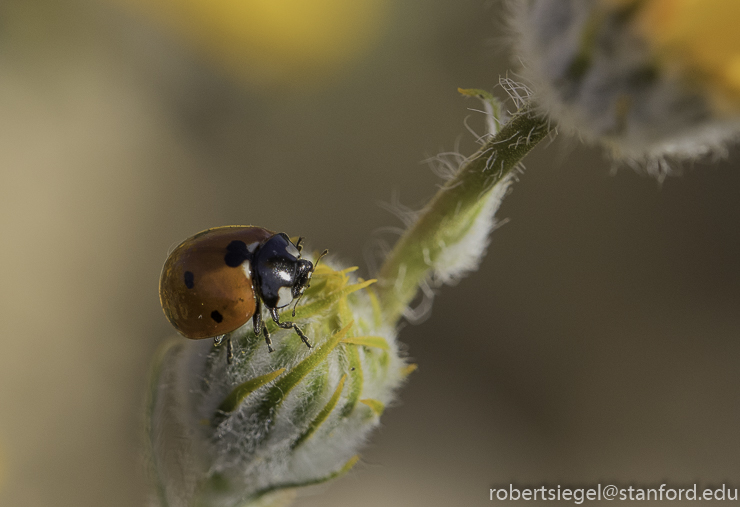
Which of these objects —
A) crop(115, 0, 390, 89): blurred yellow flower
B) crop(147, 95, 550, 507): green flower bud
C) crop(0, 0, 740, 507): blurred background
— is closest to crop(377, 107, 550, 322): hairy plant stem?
crop(147, 95, 550, 507): green flower bud

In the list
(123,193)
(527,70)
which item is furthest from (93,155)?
(527,70)

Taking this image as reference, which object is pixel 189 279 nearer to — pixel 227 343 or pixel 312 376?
pixel 227 343

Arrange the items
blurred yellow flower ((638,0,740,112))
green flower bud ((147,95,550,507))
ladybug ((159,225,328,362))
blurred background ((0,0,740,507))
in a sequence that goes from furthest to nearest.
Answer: blurred background ((0,0,740,507)) < ladybug ((159,225,328,362)) < green flower bud ((147,95,550,507)) < blurred yellow flower ((638,0,740,112))

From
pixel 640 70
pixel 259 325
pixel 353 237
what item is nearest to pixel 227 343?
pixel 259 325

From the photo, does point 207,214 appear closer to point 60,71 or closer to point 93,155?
point 93,155

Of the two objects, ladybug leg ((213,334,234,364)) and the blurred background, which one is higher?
the blurred background

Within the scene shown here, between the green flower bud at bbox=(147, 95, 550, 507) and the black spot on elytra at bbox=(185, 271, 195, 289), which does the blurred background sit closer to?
the green flower bud at bbox=(147, 95, 550, 507)

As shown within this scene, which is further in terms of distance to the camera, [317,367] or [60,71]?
[60,71]
